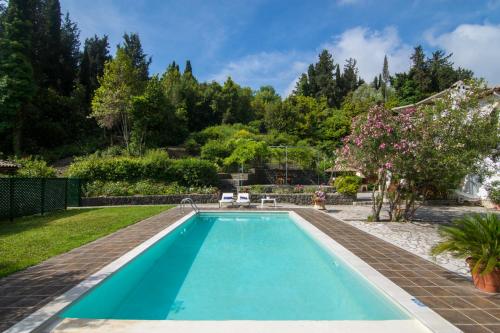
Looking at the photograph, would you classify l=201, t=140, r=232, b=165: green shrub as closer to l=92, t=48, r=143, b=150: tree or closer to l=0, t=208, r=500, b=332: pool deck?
l=92, t=48, r=143, b=150: tree

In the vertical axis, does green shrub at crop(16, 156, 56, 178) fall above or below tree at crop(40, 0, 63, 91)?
below

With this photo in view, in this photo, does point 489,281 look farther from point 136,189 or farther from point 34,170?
point 34,170

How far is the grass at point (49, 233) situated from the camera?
557 cm

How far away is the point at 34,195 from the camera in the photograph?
11133mm

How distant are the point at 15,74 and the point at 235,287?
2561cm

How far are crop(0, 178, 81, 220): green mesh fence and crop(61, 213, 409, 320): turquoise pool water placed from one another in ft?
18.5

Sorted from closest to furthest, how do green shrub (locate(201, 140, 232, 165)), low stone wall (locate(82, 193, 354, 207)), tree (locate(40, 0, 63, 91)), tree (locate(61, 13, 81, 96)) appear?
low stone wall (locate(82, 193, 354, 207))
green shrub (locate(201, 140, 232, 165))
tree (locate(40, 0, 63, 91))
tree (locate(61, 13, 81, 96))

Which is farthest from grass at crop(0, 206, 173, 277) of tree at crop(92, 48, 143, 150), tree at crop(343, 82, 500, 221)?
tree at crop(92, 48, 143, 150)

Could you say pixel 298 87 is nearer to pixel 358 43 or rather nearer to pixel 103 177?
pixel 358 43

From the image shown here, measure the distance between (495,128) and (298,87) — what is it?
36681 mm

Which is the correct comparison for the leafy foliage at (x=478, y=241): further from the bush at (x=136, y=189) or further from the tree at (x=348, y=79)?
the tree at (x=348, y=79)

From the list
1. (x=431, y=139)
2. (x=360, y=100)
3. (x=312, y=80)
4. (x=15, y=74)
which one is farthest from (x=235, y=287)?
(x=312, y=80)

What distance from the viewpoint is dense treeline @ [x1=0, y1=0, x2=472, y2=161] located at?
24.0 m

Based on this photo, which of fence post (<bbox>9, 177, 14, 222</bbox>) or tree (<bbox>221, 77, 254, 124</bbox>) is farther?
tree (<bbox>221, 77, 254, 124</bbox>)
